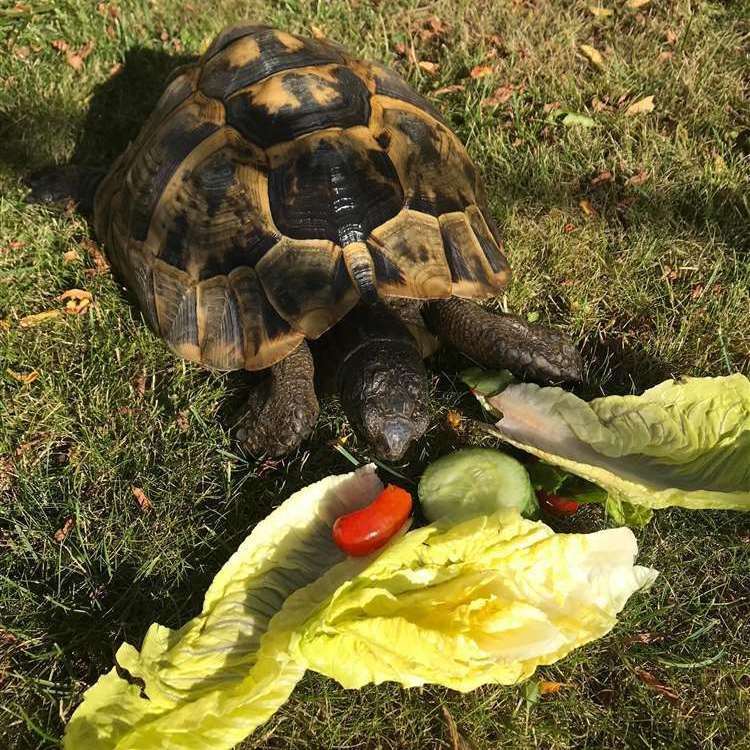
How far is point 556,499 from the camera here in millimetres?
2963

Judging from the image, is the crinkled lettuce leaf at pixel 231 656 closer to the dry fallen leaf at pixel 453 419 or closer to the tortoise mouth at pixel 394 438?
the tortoise mouth at pixel 394 438

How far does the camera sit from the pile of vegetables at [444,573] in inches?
87.8

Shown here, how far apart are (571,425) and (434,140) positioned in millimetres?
1456

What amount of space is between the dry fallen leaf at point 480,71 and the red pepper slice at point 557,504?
294 centimetres

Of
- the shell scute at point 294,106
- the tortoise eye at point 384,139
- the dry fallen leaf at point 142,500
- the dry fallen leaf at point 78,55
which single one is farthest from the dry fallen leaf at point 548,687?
the dry fallen leaf at point 78,55

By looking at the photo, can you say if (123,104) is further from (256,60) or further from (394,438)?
(394,438)

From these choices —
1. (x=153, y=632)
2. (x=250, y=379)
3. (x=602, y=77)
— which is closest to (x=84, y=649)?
(x=153, y=632)

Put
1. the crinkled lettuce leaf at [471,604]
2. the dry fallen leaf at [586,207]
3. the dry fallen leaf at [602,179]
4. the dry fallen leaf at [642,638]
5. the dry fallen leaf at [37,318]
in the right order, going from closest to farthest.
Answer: the crinkled lettuce leaf at [471,604] → the dry fallen leaf at [642,638] → the dry fallen leaf at [37,318] → the dry fallen leaf at [586,207] → the dry fallen leaf at [602,179]

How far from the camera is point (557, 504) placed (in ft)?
9.75

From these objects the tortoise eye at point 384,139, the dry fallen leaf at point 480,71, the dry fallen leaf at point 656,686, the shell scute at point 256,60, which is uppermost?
the shell scute at point 256,60

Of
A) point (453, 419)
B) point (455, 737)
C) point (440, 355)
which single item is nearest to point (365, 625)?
point (455, 737)

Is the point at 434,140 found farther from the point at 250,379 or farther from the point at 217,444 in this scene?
the point at 217,444

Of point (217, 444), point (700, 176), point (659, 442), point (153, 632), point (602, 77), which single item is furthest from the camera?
point (602, 77)

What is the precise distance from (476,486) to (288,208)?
135cm
